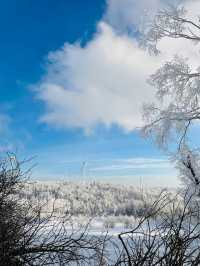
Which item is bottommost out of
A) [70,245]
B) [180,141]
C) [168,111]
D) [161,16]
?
[70,245]

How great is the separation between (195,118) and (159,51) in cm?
215

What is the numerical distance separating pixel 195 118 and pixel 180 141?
0.64 metres

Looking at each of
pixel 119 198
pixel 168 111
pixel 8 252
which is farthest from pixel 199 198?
pixel 119 198

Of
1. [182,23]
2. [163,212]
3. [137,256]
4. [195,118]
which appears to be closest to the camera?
[137,256]

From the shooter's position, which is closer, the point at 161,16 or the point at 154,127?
the point at 154,127

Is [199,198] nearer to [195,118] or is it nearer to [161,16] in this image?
[195,118]

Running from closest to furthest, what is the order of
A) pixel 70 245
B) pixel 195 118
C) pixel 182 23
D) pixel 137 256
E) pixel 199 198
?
pixel 137 256 < pixel 70 245 < pixel 199 198 < pixel 195 118 < pixel 182 23

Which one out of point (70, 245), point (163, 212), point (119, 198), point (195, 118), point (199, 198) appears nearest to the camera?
point (163, 212)

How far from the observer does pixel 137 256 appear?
249 centimetres

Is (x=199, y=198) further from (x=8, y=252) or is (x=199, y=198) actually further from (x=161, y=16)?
(x=8, y=252)

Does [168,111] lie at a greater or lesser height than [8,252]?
greater

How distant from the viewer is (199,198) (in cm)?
925

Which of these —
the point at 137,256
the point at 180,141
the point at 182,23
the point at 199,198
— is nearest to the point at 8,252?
the point at 137,256

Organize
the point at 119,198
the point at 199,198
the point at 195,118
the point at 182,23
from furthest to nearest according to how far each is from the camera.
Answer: the point at 119,198, the point at 182,23, the point at 195,118, the point at 199,198
